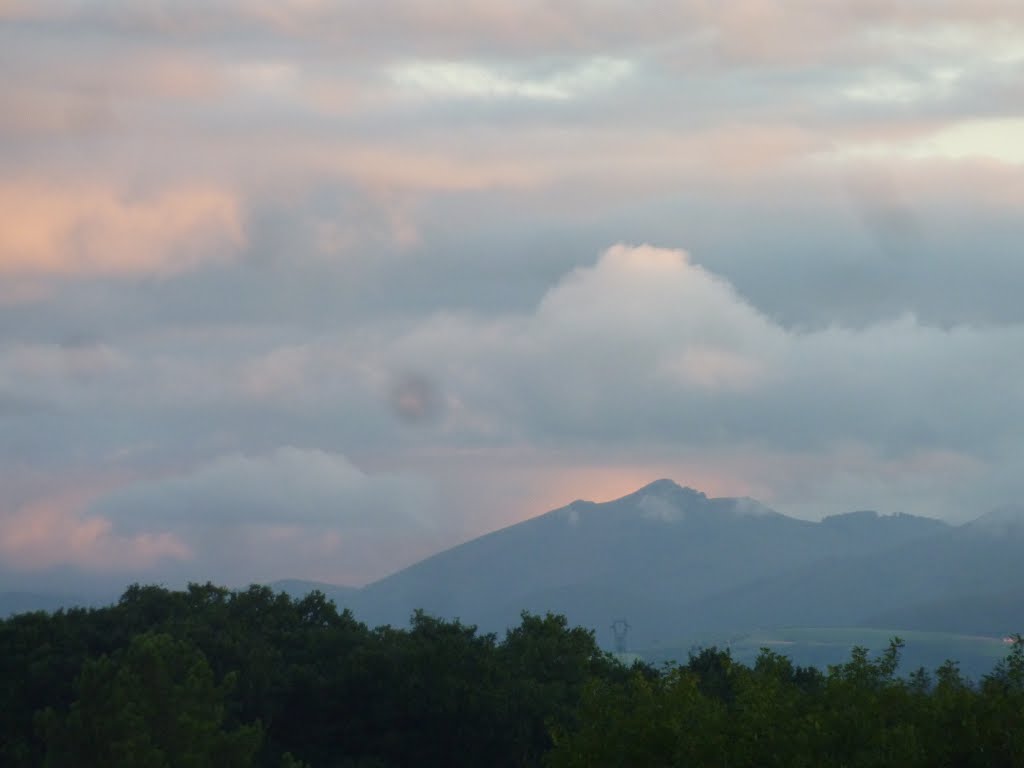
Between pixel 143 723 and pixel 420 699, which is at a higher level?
pixel 420 699

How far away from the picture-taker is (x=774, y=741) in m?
43.9

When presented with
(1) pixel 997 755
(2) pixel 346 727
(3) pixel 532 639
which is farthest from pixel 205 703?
(1) pixel 997 755

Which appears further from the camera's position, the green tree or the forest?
the green tree

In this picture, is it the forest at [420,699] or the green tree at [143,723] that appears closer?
the forest at [420,699]

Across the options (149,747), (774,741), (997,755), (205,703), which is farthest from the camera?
(205,703)

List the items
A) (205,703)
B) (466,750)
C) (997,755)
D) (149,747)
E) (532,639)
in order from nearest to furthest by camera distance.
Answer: (997,755) < (149,747) < (205,703) < (466,750) < (532,639)

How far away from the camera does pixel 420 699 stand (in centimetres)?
9056

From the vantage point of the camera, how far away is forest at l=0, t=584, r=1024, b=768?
4369 cm

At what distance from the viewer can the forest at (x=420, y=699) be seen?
43.7 meters

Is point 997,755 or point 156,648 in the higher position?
point 156,648

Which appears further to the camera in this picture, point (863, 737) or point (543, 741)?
point (543, 741)

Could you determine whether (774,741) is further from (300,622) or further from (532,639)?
(300,622)

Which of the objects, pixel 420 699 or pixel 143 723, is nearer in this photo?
pixel 143 723

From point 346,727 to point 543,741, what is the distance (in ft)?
41.5
